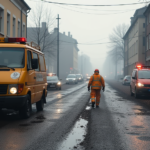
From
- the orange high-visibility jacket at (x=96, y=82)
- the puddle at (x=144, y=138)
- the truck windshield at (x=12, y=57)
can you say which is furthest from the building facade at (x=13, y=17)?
the puddle at (x=144, y=138)

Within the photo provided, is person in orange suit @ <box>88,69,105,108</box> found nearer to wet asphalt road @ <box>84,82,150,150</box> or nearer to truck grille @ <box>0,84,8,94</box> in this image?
wet asphalt road @ <box>84,82,150,150</box>

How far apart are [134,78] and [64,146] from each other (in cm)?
1417

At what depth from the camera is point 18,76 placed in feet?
28.3

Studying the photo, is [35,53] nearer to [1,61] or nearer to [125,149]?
[1,61]

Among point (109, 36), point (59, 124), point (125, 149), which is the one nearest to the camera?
point (125, 149)

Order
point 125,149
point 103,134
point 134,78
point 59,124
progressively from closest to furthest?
1. point 125,149
2. point 103,134
3. point 59,124
4. point 134,78

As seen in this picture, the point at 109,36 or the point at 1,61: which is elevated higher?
the point at 109,36

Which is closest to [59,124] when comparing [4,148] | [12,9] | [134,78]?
[4,148]

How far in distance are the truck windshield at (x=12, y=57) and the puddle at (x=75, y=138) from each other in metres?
2.59

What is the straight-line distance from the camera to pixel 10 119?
923cm

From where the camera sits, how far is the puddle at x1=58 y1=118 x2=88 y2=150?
18.2ft

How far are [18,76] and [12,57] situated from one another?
923 millimetres

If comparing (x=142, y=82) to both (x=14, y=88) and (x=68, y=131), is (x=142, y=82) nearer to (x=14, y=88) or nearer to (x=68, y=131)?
(x=14, y=88)

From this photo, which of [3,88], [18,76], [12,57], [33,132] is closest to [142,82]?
[12,57]
